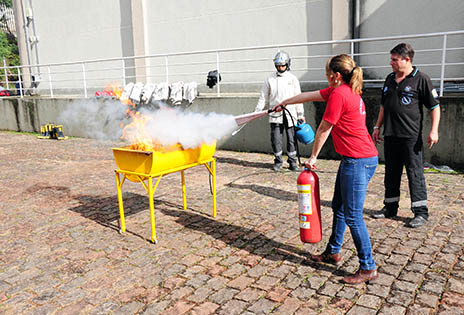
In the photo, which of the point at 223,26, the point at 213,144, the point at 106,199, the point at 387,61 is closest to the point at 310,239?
the point at 213,144

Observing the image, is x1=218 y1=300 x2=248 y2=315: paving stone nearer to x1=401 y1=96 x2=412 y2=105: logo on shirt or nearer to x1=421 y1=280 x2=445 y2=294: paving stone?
x1=421 y1=280 x2=445 y2=294: paving stone

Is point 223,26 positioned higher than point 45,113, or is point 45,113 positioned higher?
point 223,26

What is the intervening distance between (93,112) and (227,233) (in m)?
10.5

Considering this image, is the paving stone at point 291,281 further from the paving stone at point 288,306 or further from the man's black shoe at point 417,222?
the man's black shoe at point 417,222

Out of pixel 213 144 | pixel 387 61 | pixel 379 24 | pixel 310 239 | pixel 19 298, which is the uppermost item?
pixel 379 24

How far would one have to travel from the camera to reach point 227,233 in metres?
5.01

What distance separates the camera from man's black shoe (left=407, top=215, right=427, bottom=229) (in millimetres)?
4996

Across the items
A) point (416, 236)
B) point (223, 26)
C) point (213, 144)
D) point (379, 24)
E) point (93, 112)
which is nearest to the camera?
point (416, 236)

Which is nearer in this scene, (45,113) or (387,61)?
(387,61)

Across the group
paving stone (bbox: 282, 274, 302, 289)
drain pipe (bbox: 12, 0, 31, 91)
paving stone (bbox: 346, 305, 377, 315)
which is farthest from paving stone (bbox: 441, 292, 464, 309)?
drain pipe (bbox: 12, 0, 31, 91)

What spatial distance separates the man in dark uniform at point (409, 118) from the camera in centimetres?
493

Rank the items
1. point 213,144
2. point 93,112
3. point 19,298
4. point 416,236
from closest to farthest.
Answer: point 19,298 → point 416,236 → point 213,144 → point 93,112

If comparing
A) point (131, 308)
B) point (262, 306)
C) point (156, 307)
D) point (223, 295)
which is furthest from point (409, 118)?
point (131, 308)

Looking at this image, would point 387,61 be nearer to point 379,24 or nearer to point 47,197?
point 379,24
